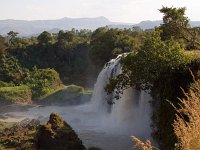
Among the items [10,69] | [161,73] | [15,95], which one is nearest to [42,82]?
[15,95]

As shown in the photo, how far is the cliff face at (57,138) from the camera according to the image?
73.2ft

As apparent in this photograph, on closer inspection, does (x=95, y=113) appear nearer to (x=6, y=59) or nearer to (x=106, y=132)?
(x=106, y=132)

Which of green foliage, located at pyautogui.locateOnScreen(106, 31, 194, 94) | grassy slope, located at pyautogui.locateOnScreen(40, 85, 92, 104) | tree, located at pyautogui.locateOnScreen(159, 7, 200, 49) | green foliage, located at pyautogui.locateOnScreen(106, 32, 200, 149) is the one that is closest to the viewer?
green foliage, located at pyautogui.locateOnScreen(106, 32, 200, 149)

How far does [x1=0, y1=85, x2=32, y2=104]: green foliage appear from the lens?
43475 millimetres

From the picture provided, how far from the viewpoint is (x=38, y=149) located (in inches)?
893

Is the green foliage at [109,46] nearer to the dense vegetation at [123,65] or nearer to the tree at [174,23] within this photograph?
the dense vegetation at [123,65]

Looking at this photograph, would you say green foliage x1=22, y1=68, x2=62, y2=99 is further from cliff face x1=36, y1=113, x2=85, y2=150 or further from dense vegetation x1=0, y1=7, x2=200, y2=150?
cliff face x1=36, y1=113, x2=85, y2=150

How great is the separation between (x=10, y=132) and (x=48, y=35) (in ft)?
134

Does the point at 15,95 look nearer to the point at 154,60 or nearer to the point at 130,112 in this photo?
the point at 130,112

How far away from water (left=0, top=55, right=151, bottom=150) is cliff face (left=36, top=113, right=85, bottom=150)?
1.87 metres

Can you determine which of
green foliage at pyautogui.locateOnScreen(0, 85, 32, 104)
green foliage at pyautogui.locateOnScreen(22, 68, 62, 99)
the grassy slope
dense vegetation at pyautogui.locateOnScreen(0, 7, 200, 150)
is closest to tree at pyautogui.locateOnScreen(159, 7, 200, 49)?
dense vegetation at pyautogui.locateOnScreen(0, 7, 200, 150)

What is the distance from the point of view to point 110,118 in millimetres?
31031

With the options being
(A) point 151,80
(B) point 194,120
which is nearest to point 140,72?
(A) point 151,80

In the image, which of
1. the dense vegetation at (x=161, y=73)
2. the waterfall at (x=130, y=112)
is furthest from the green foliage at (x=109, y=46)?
the dense vegetation at (x=161, y=73)
